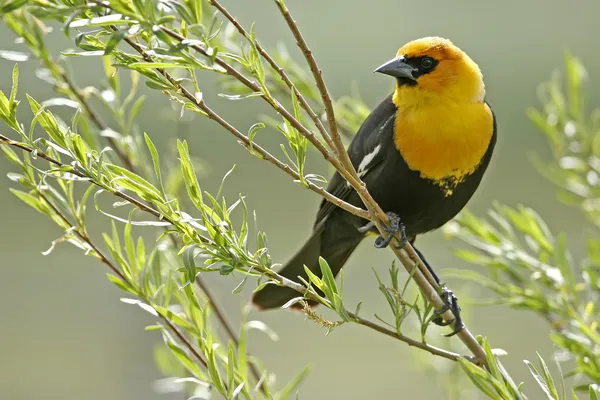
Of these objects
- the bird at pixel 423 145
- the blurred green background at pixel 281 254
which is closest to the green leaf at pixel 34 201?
the bird at pixel 423 145

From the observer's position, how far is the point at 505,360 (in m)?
3.78

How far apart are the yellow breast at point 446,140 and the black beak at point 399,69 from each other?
0.25 feet

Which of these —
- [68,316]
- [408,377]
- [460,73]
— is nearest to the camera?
[460,73]

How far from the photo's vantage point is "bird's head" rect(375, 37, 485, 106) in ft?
4.39

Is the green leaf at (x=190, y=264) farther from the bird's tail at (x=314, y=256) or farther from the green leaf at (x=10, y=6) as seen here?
the bird's tail at (x=314, y=256)

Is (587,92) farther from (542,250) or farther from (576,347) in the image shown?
(576,347)

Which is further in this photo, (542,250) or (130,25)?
(542,250)

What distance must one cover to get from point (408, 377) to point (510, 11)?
2940 mm

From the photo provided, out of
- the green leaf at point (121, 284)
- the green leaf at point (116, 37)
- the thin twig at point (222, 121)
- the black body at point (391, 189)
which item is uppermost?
the green leaf at point (116, 37)

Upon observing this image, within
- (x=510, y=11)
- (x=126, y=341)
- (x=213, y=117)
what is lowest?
(x=126, y=341)

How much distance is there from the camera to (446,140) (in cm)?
125

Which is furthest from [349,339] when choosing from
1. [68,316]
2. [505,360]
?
[68,316]

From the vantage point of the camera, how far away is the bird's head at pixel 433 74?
134cm

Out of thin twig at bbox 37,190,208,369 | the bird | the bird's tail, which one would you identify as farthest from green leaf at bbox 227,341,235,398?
the bird's tail
